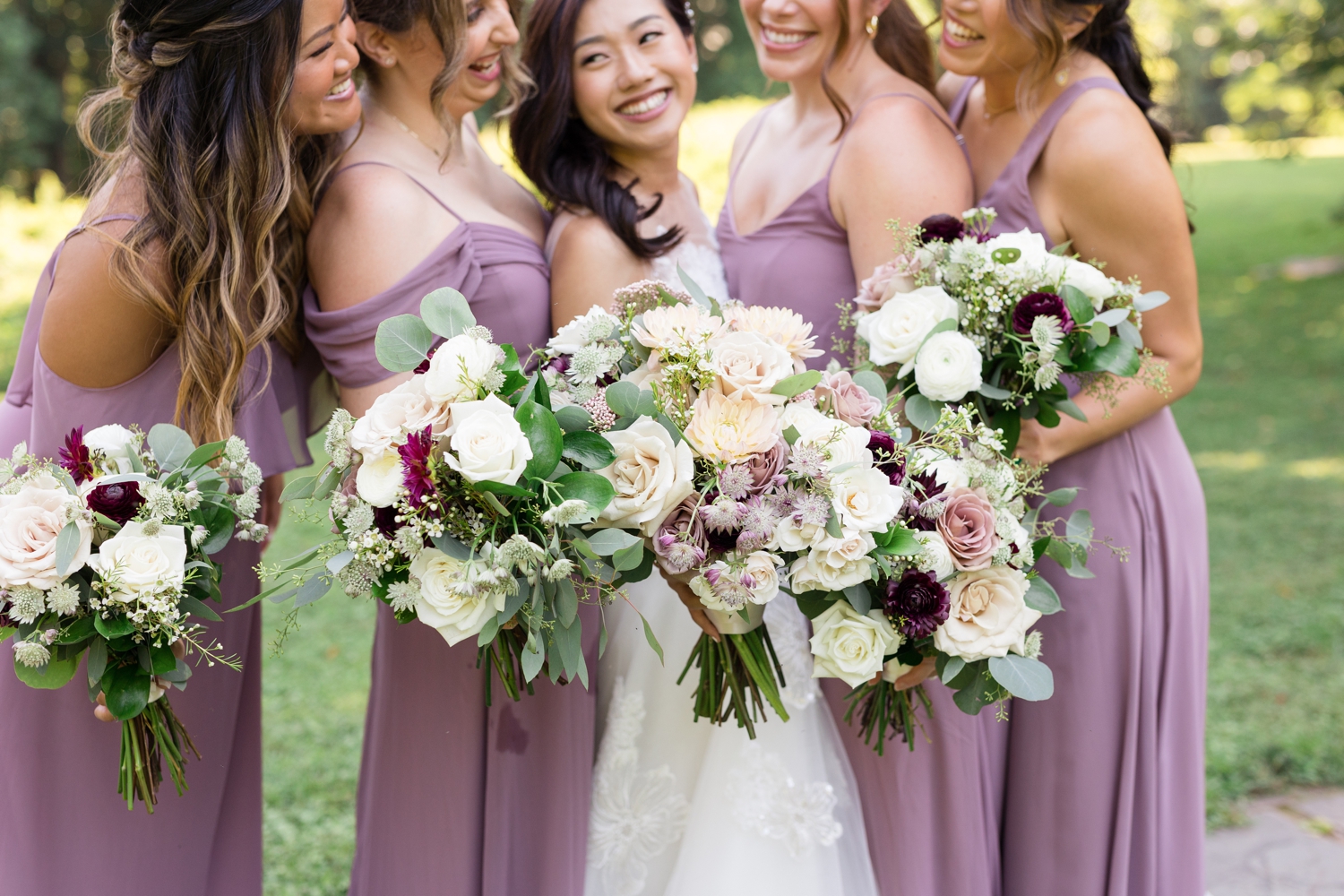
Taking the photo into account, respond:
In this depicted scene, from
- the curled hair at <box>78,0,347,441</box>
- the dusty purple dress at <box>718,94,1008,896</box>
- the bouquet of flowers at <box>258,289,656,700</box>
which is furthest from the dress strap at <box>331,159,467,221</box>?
the dusty purple dress at <box>718,94,1008,896</box>

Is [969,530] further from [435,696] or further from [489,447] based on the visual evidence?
[435,696]

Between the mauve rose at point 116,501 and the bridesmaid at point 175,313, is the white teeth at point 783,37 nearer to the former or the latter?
the bridesmaid at point 175,313

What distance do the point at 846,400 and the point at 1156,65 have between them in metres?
2.06

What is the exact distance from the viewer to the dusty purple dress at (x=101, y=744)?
2.61 meters

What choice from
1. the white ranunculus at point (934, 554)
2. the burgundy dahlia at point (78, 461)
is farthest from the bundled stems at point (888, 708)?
the burgundy dahlia at point (78, 461)

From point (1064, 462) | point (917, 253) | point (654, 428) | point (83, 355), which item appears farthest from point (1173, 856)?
point (83, 355)

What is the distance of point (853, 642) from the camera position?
220 centimetres

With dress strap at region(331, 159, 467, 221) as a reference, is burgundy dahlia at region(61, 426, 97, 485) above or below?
below

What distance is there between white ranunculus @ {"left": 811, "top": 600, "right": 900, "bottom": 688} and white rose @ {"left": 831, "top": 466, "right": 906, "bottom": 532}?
260mm

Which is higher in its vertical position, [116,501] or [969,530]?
[116,501]

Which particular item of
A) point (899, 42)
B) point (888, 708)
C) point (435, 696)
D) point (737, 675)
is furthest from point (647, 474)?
point (899, 42)

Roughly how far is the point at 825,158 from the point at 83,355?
2.10 meters

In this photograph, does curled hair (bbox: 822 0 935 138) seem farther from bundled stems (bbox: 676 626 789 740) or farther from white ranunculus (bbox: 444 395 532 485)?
white ranunculus (bbox: 444 395 532 485)

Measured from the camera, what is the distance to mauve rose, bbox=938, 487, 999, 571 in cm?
212
